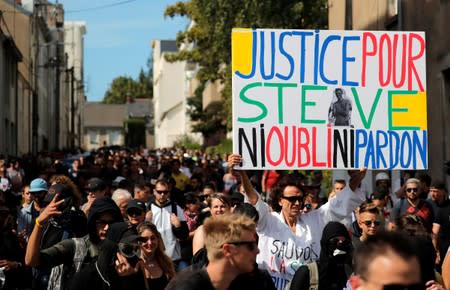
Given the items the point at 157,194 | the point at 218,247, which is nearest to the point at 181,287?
the point at 218,247

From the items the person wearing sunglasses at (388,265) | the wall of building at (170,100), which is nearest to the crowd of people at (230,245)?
the person wearing sunglasses at (388,265)

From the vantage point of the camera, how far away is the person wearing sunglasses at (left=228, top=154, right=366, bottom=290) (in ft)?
26.2

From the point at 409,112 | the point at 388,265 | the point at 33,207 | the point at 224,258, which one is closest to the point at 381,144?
the point at 409,112

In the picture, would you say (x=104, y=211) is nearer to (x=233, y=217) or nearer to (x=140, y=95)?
(x=233, y=217)

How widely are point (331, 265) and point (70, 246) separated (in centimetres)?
202

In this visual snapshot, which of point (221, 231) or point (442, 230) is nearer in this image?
point (221, 231)

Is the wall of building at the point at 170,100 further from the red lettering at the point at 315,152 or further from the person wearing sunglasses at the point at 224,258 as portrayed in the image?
the person wearing sunglasses at the point at 224,258

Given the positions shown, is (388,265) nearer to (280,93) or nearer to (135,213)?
(280,93)

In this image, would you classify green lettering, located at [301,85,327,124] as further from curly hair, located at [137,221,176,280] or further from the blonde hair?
the blonde hair

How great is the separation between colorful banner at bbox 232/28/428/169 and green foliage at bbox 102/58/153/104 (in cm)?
15994

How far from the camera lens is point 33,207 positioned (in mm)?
12055

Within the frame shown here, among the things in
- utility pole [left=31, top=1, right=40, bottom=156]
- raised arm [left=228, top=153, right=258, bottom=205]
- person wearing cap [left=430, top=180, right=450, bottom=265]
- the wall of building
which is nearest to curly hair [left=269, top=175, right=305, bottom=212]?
raised arm [left=228, top=153, right=258, bottom=205]

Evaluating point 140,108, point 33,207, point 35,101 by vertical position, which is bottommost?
point 33,207

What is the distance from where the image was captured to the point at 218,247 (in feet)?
16.8
